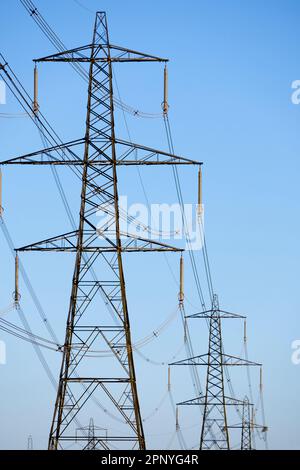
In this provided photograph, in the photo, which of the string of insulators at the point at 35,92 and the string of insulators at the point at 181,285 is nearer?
the string of insulators at the point at 35,92

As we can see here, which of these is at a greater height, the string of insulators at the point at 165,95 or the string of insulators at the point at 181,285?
the string of insulators at the point at 165,95

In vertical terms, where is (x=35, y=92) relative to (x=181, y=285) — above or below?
above

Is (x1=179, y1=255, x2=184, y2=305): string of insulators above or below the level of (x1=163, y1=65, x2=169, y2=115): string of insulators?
below

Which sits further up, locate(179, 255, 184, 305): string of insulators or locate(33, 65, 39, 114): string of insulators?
locate(33, 65, 39, 114): string of insulators

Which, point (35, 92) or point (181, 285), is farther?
point (181, 285)

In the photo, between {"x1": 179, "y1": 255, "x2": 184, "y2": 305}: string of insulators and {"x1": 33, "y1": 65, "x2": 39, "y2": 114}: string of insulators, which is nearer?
{"x1": 33, "y1": 65, "x2": 39, "y2": 114}: string of insulators

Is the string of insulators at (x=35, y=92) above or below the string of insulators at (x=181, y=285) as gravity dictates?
above

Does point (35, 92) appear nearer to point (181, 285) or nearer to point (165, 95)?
point (165, 95)

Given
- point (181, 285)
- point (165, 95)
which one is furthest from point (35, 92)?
point (181, 285)

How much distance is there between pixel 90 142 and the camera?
50.2 m

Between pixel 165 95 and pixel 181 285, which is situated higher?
pixel 165 95
